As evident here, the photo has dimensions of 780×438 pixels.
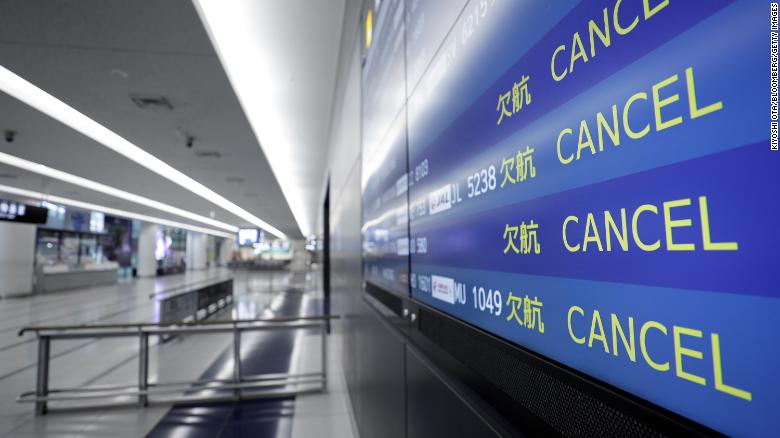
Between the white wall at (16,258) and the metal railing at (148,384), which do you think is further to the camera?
the white wall at (16,258)

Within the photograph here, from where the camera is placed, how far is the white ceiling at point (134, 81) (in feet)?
9.29

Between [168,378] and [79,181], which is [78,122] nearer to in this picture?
[168,378]

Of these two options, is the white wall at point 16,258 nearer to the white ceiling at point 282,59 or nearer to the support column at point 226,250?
the white ceiling at point 282,59

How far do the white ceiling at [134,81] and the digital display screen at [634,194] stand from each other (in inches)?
112

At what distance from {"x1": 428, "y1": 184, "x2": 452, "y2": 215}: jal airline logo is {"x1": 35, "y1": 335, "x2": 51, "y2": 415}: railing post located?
13.7 feet

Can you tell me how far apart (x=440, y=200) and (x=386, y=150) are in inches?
33.0

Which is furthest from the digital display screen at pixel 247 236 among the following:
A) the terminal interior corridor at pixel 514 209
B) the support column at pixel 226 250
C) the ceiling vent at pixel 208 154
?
the support column at pixel 226 250

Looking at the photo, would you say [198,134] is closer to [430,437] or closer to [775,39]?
[430,437]

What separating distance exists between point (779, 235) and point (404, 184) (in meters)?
1.26

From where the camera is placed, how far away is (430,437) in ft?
3.76

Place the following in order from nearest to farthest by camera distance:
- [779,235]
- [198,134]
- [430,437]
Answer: [779,235]
[430,437]
[198,134]

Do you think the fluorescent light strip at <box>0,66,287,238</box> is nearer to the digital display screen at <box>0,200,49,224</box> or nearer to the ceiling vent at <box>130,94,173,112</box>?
the ceiling vent at <box>130,94,173,112</box>

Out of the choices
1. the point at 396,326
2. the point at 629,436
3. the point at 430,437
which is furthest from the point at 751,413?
the point at 396,326

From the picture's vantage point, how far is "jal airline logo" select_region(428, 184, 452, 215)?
3.47 ft
